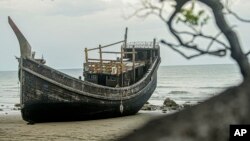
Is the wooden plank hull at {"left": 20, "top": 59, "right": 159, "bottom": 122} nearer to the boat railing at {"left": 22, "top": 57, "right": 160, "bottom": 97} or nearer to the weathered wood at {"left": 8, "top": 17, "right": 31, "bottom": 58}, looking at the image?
the boat railing at {"left": 22, "top": 57, "right": 160, "bottom": 97}

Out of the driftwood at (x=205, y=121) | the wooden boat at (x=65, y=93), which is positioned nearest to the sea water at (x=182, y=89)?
the driftwood at (x=205, y=121)

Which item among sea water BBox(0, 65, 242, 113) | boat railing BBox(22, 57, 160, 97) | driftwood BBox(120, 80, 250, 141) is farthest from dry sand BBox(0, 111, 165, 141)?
driftwood BBox(120, 80, 250, 141)

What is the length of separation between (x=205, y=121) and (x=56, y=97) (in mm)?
17860

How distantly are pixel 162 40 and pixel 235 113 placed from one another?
1883 millimetres

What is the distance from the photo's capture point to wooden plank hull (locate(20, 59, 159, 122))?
1808 cm

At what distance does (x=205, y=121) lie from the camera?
2.82ft

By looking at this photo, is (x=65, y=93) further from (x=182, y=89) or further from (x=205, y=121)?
(x=182, y=89)

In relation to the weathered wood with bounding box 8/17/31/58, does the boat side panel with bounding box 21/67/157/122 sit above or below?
below

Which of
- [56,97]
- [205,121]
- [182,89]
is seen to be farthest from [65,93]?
[182,89]

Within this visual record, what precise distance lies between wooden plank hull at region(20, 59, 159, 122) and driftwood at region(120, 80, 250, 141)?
17374mm

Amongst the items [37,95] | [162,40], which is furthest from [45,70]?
[162,40]

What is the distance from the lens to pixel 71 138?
1424 cm

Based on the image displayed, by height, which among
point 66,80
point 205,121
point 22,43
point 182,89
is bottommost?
point 205,121

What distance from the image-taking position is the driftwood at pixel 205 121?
2.61 ft
